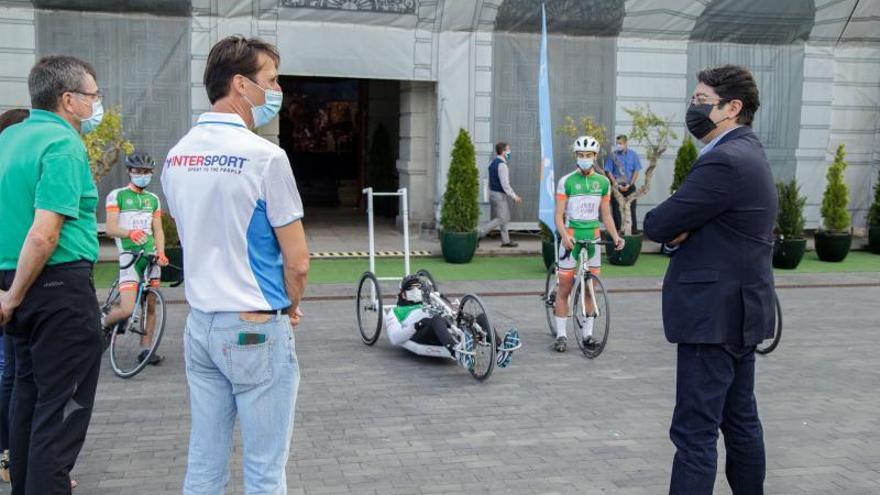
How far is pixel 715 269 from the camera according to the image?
3.98m

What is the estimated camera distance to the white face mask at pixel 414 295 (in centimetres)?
805

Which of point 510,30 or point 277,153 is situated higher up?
point 510,30

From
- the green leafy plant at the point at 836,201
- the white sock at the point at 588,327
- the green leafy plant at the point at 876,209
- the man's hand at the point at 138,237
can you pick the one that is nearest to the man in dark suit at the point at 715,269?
the white sock at the point at 588,327

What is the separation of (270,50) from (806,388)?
5.71 metres

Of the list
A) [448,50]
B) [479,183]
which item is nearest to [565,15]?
[448,50]

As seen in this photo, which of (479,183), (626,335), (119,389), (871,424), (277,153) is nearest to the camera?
(277,153)

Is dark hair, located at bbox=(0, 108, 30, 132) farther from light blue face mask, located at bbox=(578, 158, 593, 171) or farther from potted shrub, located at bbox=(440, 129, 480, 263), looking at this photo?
potted shrub, located at bbox=(440, 129, 480, 263)

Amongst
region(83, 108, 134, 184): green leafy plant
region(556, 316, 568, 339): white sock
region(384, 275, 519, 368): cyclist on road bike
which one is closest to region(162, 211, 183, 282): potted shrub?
region(83, 108, 134, 184): green leafy plant

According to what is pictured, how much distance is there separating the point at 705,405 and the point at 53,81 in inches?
127

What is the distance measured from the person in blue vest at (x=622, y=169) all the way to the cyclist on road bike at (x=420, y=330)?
320 inches

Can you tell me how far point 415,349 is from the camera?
26.0 ft

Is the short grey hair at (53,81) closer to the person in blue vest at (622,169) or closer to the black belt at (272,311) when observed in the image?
the black belt at (272,311)

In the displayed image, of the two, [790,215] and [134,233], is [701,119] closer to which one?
[134,233]

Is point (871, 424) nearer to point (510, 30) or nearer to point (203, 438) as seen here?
point (203, 438)
